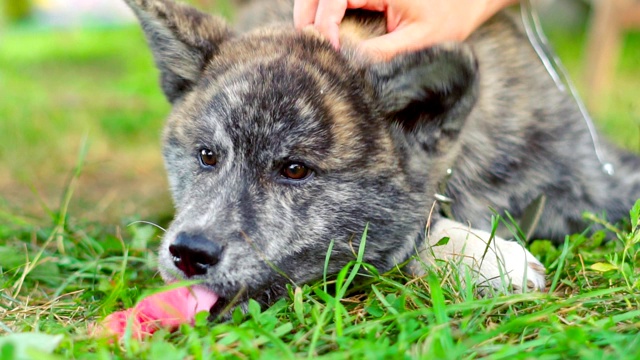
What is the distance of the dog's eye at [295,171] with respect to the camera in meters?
2.38

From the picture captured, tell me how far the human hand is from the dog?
0.22 ft

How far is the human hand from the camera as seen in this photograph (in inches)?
106

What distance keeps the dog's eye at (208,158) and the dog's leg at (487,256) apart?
Result: 0.84m

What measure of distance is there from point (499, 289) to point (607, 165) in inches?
56.1

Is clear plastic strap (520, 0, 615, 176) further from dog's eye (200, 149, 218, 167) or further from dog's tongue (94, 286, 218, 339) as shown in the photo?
dog's tongue (94, 286, 218, 339)

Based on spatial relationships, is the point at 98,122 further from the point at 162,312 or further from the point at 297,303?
the point at 297,303

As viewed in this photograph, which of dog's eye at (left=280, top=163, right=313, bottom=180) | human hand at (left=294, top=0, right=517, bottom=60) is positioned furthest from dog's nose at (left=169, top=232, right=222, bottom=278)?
human hand at (left=294, top=0, right=517, bottom=60)

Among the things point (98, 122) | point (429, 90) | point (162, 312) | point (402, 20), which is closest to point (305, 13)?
point (402, 20)

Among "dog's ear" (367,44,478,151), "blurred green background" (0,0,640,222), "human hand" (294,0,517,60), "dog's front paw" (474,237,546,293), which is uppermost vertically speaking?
"human hand" (294,0,517,60)

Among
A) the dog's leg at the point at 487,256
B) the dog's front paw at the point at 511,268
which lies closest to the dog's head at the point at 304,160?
the dog's leg at the point at 487,256

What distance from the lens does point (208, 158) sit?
2514 mm

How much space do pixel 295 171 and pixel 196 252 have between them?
1.58 feet

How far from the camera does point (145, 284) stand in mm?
2549

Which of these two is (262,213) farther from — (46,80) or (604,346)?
(46,80)
